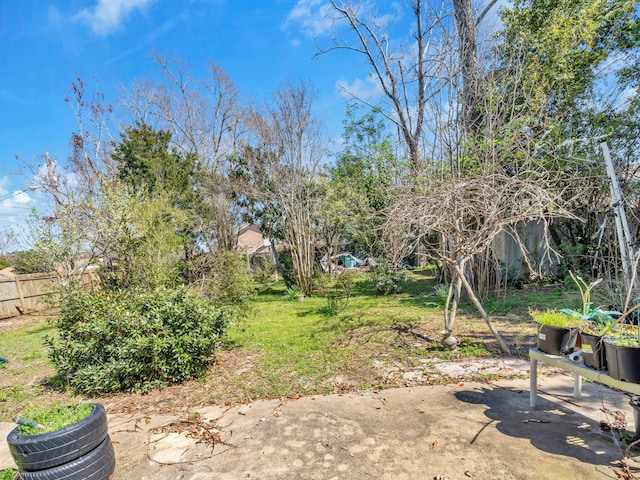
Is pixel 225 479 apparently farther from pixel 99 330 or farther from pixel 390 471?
pixel 99 330

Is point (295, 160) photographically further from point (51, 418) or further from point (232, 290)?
point (51, 418)

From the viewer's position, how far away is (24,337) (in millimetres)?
7934

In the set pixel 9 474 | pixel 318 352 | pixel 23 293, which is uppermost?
pixel 23 293

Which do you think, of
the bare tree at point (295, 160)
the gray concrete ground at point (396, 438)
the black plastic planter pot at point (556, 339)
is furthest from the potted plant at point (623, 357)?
the bare tree at point (295, 160)

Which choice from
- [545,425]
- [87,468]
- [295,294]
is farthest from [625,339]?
[295,294]

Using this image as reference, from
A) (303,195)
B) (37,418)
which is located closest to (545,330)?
(37,418)

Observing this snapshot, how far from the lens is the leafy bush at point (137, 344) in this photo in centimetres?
392

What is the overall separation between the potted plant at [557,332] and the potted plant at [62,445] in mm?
3670

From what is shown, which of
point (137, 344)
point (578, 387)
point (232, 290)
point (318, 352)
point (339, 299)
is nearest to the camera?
point (578, 387)

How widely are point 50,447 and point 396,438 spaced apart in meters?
2.47

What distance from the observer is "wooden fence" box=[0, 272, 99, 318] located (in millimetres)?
10695

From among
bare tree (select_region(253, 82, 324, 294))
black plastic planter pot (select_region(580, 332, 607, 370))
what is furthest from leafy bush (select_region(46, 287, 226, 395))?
bare tree (select_region(253, 82, 324, 294))

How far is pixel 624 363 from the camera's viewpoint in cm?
212

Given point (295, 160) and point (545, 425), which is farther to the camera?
point (295, 160)
